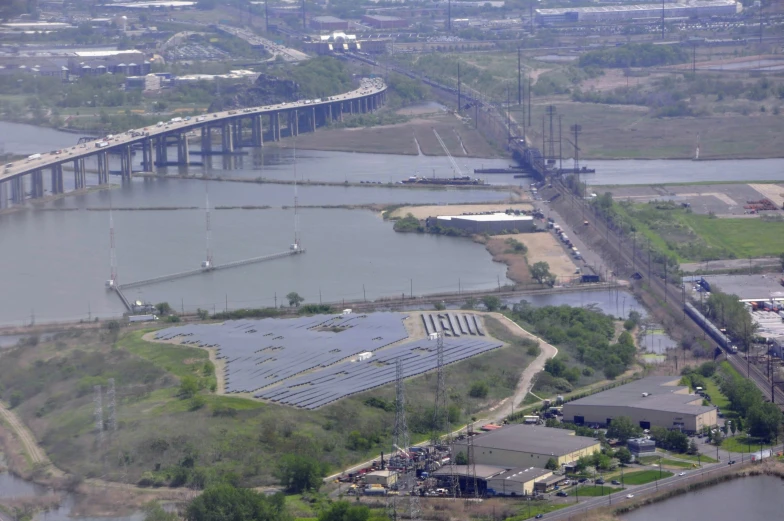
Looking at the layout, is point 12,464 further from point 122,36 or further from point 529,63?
point 122,36

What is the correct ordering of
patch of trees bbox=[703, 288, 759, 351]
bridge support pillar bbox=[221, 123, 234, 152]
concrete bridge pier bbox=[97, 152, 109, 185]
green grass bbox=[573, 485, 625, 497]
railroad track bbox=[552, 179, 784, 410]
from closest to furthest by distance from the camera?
green grass bbox=[573, 485, 625, 497] → railroad track bbox=[552, 179, 784, 410] → patch of trees bbox=[703, 288, 759, 351] → concrete bridge pier bbox=[97, 152, 109, 185] → bridge support pillar bbox=[221, 123, 234, 152]

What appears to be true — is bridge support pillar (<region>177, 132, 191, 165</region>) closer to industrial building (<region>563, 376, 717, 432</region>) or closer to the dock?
the dock

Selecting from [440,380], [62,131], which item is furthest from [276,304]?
[62,131]

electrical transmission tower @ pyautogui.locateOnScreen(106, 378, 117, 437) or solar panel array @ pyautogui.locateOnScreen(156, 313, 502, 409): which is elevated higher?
electrical transmission tower @ pyautogui.locateOnScreen(106, 378, 117, 437)

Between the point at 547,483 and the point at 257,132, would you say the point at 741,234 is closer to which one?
the point at 547,483

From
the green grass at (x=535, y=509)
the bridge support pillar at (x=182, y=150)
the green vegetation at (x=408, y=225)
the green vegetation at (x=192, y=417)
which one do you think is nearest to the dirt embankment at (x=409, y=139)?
the bridge support pillar at (x=182, y=150)

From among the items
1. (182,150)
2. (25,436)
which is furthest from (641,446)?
(182,150)

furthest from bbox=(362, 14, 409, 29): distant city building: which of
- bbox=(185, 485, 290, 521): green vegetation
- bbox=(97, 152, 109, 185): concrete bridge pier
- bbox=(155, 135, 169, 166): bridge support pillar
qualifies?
bbox=(185, 485, 290, 521): green vegetation
